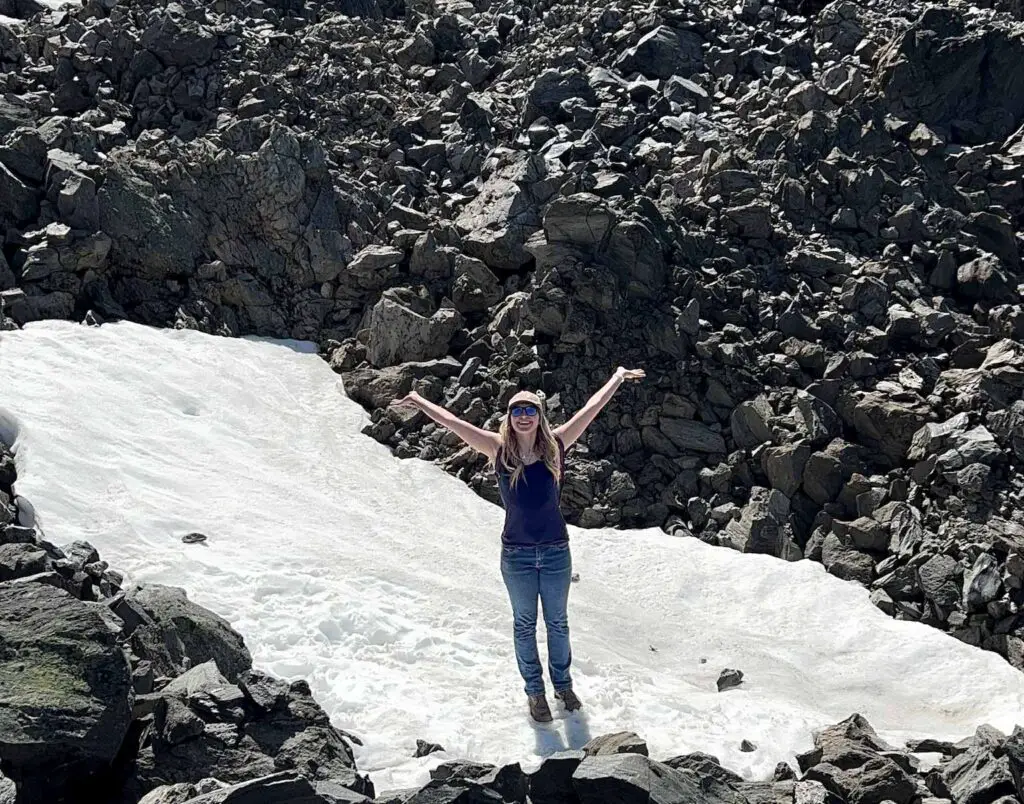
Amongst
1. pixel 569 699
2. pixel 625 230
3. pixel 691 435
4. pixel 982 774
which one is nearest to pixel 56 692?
pixel 569 699

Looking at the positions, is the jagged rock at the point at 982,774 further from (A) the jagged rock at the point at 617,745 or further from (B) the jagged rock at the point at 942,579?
(B) the jagged rock at the point at 942,579

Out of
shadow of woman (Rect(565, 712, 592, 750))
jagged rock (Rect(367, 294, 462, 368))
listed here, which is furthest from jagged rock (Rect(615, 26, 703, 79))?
shadow of woman (Rect(565, 712, 592, 750))

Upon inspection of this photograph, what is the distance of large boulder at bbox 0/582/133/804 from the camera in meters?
5.56

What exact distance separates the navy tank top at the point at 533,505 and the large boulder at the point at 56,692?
3140 millimetres

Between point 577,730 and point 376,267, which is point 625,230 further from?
point 577,730

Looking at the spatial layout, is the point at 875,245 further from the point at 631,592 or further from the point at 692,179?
the point at 631,592

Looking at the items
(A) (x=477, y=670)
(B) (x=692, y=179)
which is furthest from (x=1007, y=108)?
(A) (x=477, y=670)

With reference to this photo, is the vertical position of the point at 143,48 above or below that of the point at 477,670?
above

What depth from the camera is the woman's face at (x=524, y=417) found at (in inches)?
310

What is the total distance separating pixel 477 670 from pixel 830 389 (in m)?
10.1

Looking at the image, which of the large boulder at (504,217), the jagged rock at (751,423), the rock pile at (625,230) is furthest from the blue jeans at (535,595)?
the large boulder at (504,217)

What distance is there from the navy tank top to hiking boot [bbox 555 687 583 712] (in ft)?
5.47

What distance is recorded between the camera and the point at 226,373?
19297mm

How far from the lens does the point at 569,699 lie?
8.94 metres
